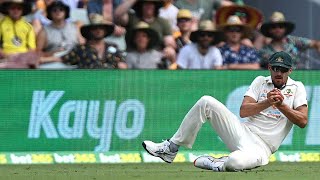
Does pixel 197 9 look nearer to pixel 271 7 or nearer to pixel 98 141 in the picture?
pixel 271 7

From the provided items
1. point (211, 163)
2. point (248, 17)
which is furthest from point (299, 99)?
point (248, 17)

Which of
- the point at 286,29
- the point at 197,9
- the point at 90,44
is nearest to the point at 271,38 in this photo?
the point at 286,29

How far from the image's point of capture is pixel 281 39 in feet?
50.0

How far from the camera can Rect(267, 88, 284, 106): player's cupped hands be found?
8609 mm

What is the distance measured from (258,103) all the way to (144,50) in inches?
228

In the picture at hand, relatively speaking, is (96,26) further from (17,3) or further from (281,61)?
(281,61)

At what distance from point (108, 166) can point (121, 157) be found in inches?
35.6

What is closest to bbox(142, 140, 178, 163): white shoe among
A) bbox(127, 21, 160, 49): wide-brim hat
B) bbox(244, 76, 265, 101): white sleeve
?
bbox(244, 76, 265, 101): white sleeve

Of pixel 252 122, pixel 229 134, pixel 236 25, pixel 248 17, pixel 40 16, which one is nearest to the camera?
pixel 229 134

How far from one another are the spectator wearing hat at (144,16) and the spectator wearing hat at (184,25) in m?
0.18

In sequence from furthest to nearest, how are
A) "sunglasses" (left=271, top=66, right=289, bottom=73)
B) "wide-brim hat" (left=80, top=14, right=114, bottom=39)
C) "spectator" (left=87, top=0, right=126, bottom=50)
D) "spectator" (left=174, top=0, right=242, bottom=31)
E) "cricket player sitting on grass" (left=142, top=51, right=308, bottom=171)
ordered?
"spectator" (left=174, top=0, right=242, bottom=31) → "spectator" (left=87, top=0, right=126, bottom=50) → "wide-brim hat" (left=80, top=14, right=114, bottom=39) → "cricket player sitting on grass" (left=142, top=51, right=308, bottom=171) → "sunglasses" (left=271, top=66, right=289, bottom=73)

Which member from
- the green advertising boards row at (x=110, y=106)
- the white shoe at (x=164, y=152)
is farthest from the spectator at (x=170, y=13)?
the white shoe at (x=164, y=152)

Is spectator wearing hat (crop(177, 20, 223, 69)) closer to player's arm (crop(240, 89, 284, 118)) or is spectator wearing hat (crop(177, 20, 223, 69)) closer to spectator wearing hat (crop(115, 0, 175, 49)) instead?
spectator wearing hat (crop(115, 0, 175, 49))

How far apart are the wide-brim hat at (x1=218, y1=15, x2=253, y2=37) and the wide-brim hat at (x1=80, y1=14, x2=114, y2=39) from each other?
1.93 metres
